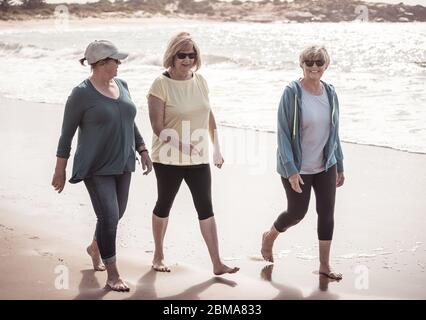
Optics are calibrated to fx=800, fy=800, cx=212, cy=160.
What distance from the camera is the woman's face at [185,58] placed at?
4633 millimetres

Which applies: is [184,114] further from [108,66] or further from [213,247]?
[213,247]

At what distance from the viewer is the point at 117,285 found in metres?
4.45

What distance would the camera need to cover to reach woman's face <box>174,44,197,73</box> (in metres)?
4.63

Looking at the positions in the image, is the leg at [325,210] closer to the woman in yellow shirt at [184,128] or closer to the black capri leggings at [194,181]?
the woman in yellow shirt at [184,128]

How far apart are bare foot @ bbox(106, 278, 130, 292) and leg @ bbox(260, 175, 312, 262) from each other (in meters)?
1.10

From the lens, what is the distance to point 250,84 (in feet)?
60.8

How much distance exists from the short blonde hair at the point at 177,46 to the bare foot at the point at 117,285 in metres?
1.29

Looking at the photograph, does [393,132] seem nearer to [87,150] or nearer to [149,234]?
[149,234]

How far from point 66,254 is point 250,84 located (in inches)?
541

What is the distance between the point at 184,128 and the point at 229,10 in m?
70.8

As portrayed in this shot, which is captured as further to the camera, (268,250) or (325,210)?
(268,250)

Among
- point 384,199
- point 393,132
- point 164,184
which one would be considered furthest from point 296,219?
point 393,132

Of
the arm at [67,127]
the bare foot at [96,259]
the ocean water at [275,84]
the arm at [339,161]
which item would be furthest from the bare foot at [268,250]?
the ocean water at [275,84]

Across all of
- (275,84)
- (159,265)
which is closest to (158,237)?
(159,265)
